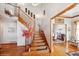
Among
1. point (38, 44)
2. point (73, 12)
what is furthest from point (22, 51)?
point (73, 12)

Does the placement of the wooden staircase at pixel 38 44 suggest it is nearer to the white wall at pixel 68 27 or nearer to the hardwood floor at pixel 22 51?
the hardwood floor at pixel 22 51

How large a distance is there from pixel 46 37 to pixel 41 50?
24 centimetres

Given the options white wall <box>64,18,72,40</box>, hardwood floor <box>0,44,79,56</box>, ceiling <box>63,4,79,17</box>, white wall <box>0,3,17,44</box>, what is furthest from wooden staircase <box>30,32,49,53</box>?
ceiling <box>63,4,79,17</box>

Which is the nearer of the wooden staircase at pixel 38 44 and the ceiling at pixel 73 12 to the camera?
the ceiling at pixel 73 12

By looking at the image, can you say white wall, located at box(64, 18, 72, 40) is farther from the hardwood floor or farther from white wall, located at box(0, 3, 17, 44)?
white wall, located at box(0, 3, 17, 44)

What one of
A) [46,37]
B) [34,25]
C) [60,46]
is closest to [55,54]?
[60,46]

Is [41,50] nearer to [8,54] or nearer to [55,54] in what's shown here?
[55,54]

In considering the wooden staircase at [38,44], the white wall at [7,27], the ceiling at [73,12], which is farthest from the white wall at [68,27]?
the white wall at [7,27]

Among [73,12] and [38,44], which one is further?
[38,44]

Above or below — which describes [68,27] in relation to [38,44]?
above

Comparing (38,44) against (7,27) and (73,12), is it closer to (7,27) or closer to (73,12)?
(7,27)

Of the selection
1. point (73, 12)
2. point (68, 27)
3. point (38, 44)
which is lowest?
point (38, 44)

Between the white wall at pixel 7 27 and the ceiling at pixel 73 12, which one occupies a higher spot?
the ceiling at pixel 73 12

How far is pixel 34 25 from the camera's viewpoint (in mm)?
1946
